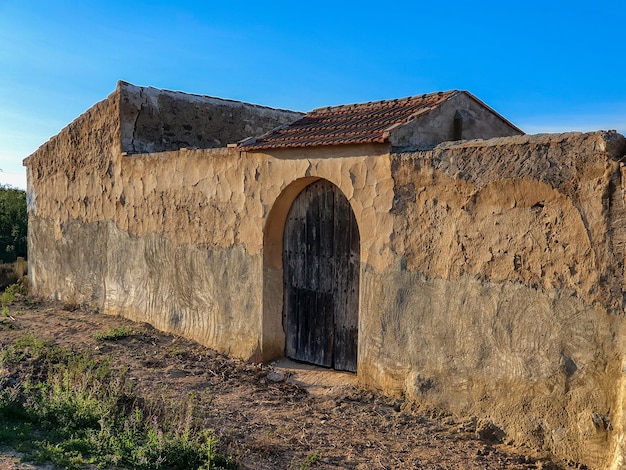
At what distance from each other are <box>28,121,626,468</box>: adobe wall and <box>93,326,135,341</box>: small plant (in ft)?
2.39

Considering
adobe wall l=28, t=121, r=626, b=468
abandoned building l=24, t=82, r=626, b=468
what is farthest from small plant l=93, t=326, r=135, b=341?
adobe wall l=28, t=121, r=626, b=468

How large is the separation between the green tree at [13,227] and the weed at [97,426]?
37.7ft

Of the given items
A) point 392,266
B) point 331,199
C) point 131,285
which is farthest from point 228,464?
point 131,285

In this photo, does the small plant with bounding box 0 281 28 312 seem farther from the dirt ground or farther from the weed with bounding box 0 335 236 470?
the weed with bounding box 0 335 236 470

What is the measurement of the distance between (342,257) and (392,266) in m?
0.86

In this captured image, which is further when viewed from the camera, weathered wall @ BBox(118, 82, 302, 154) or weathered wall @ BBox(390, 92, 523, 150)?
weathered wall @ BBox(118, 82, 302, 154)

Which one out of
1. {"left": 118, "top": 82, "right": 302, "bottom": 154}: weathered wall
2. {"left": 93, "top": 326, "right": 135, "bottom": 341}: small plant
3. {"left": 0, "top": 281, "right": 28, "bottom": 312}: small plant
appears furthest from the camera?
{"left": 0, "top": 281, "right": 28, "bottom": 312}: small plant

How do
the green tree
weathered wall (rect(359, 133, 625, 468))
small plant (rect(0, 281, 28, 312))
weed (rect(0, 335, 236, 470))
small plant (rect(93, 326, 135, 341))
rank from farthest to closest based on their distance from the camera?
the green tree
small plant (rect(0, 281, 28, 312))
small plant (rect(93, 326, 135, 341))
weathered wall (rect(359, 133, 625, 468))
weed (rect(0, 335, 236, 470))

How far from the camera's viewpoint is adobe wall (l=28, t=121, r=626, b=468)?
429cm

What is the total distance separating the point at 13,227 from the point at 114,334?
1091cm

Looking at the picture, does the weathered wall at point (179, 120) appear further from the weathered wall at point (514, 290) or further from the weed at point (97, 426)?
the weathered wall at point (514, 290)

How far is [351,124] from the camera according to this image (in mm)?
6484

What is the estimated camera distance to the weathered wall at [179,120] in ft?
29.7

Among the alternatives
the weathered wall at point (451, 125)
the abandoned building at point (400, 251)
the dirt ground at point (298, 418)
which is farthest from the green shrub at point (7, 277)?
the weathered wall at point (451, 125)
